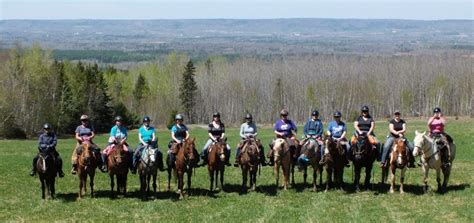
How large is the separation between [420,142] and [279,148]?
5.16 metres

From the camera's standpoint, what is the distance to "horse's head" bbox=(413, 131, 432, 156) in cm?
2225

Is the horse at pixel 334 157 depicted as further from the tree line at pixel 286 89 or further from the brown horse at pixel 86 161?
the tree line at pixel 286 89

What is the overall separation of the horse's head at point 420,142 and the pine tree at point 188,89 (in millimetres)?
76210

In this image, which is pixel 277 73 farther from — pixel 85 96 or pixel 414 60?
pixel 85 96

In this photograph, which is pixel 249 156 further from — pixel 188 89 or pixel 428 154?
pixel 188 89

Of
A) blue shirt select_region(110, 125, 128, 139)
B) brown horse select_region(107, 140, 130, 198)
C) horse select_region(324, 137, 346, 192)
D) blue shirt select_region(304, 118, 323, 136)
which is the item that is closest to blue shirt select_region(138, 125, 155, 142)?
blue shirt select_region(110, 125, 128, 139)

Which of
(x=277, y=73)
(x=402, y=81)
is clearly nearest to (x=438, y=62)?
(x=402, y=81)

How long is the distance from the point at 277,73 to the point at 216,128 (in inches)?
3880

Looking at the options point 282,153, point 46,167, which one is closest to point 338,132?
point 282,153

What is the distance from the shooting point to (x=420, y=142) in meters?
22.4

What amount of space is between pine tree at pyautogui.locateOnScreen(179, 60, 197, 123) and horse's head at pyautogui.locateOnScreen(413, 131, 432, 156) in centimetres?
7621

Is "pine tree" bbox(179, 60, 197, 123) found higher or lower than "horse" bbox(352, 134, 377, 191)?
lower

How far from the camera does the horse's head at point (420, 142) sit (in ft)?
73.0

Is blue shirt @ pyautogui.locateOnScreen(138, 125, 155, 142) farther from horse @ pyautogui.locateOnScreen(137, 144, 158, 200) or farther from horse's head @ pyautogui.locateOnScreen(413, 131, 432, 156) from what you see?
horse's head @ pyautogui.locateOnScreen(413, 131, 432, 156)
